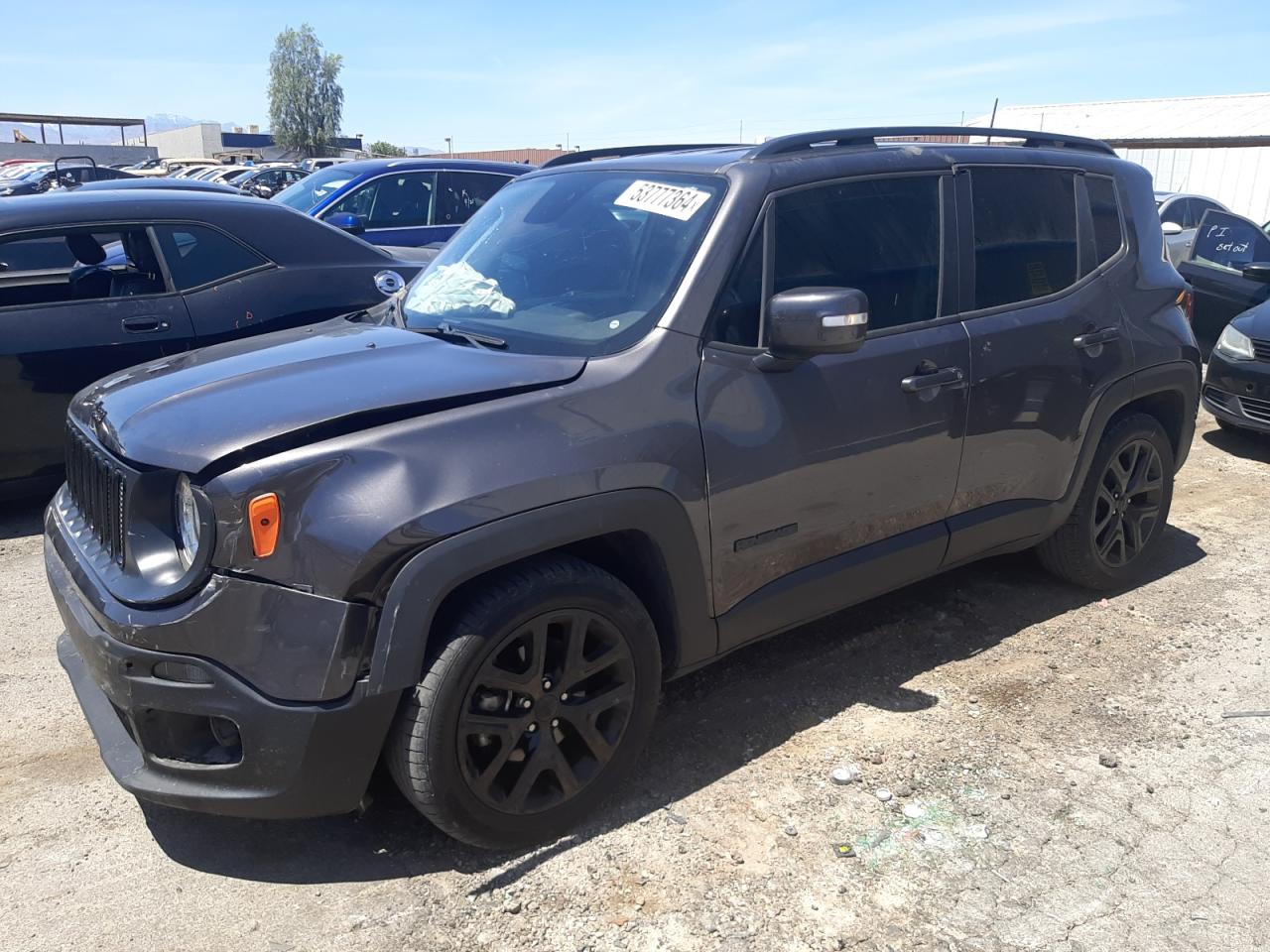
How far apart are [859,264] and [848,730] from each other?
1573 mm

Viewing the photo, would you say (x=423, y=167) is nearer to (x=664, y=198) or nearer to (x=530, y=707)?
(x=664, y=198)

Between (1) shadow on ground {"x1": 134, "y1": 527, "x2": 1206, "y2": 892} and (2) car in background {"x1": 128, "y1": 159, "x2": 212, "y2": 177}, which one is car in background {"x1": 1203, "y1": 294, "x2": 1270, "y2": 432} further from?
(2) car in background {"x1": 128, "y1": 159, "x2": 212, "y2": 177}

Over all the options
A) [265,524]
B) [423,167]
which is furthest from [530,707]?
[423,167]

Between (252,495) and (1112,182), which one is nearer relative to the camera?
(252,495)

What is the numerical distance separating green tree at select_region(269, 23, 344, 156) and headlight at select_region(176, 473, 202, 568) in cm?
8670

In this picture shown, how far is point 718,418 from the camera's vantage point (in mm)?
2984

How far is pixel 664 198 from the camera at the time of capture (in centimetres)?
330

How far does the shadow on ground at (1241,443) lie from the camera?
285 inches

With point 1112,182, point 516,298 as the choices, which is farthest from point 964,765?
point 1112,182

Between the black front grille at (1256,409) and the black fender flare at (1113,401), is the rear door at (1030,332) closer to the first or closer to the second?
the black fender flare at (1113,401)

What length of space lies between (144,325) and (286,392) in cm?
321

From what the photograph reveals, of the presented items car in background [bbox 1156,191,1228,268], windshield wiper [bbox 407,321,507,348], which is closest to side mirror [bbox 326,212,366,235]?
windshield wiper [bbox 407,321,507,348]

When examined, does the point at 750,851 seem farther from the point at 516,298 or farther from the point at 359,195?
the point at 359,195

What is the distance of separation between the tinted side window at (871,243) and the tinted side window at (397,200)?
7.33 m
